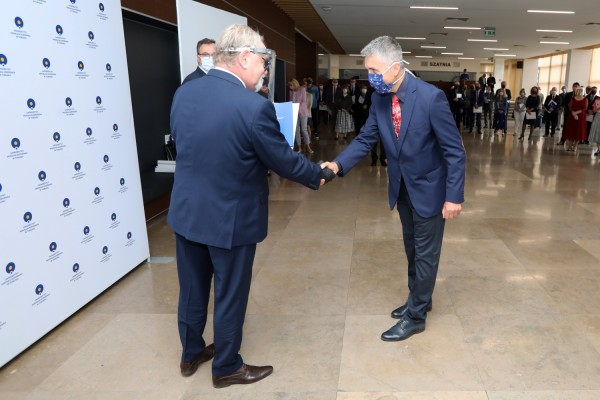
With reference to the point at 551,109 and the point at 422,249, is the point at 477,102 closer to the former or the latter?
the point at 551,109

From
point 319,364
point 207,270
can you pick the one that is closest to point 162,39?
point 207,270

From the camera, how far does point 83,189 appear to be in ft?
9.85

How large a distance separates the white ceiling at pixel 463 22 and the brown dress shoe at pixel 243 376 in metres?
10.6

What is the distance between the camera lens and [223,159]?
6.23ft

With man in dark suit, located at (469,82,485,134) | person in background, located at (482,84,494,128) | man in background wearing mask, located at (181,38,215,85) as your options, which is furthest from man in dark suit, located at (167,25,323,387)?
person in background, located at (482,84,494,128)

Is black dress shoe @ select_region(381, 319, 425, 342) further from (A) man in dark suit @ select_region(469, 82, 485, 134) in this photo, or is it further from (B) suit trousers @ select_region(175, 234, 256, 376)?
(A) man in dark suit @ select_region(469, 82, 485, 134)

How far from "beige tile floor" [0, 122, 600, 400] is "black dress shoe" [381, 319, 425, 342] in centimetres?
4

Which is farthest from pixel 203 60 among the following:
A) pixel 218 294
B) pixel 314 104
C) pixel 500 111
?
pixel 500 111

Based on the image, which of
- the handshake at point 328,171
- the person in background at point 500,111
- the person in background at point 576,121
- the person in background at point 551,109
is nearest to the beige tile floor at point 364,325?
the handshake at point 328,171

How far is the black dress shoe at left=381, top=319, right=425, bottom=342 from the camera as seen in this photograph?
103 inches

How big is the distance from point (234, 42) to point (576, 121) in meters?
10.8

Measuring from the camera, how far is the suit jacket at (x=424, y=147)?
236cm

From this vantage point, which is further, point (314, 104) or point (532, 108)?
point (314, 104)

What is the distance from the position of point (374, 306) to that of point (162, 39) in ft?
13.0
